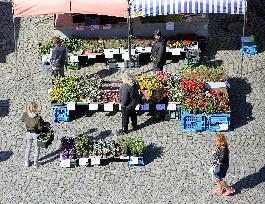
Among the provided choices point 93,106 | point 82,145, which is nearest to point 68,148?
point 82,145

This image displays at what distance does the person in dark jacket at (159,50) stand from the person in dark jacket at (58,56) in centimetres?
263

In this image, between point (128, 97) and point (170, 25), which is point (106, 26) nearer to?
point (170, 25)

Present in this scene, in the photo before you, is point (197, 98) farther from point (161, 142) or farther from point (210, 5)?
point (210, 5)

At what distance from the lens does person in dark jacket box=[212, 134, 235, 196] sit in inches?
675

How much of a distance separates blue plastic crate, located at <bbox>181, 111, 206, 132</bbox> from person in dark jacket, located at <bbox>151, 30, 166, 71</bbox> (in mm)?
2453

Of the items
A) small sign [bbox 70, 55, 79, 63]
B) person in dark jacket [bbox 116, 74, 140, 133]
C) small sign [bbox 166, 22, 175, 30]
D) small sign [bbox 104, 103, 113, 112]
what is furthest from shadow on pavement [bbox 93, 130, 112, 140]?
small sign [bbox 166, 22, 175, 30]

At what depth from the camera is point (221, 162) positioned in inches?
681

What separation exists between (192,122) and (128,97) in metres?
1.91

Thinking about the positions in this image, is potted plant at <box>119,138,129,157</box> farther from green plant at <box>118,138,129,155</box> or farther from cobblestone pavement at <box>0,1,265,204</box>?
cobblestone pavement at <box>0,1,265,204</box>

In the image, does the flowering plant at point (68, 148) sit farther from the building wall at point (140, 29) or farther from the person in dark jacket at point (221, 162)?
the building wall at point (140, 29)

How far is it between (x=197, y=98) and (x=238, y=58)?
376 cm

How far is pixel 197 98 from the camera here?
19859mm

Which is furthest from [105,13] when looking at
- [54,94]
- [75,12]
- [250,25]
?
[250,25]

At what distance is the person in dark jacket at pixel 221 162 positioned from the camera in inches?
675
